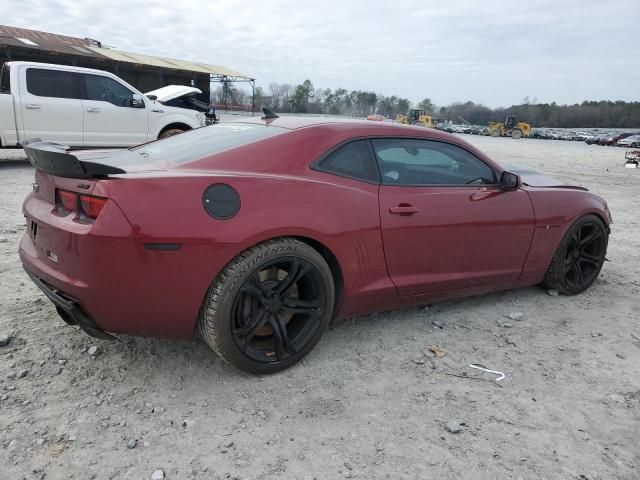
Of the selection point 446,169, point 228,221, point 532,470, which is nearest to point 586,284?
point 446,169

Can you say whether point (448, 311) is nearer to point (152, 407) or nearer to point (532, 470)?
point (532, 470)

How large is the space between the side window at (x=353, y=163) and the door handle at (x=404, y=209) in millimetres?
199

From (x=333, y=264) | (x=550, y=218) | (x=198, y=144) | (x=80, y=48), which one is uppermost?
(x=80, y=48)

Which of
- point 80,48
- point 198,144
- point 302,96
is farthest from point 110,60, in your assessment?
point 302,96

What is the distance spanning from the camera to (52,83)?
902cm

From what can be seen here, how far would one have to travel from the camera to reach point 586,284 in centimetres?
432

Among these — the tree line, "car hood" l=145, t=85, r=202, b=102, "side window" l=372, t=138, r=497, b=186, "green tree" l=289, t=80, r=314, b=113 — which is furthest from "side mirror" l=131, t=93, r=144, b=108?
the tree line

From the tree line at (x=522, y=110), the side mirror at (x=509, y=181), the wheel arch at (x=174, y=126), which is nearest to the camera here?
the side mirror at (x=509, y=181)

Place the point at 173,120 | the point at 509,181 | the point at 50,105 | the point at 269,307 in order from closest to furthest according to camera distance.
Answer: the point at 269,307, the point at 509,181, the point at 50,105, the point at 173,120

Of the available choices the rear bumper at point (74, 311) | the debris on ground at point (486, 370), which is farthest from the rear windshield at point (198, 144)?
the debris on ground at point (486, 370)

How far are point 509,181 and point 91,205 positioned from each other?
8.90ft

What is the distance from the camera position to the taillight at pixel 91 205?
229 centimetres

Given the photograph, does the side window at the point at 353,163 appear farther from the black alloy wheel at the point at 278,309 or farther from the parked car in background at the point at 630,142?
the parked car in background at the point at 630,142

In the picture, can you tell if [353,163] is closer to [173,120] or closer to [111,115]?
[111,115]
